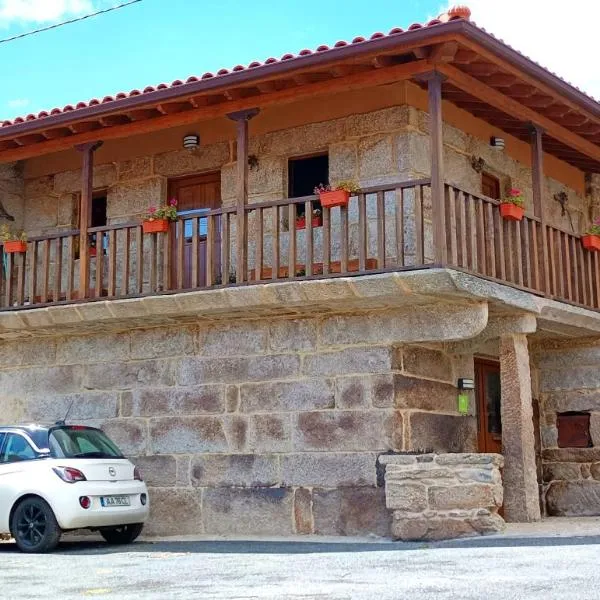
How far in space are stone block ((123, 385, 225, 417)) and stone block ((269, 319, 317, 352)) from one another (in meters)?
0.83

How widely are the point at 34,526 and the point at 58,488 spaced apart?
0.49 m

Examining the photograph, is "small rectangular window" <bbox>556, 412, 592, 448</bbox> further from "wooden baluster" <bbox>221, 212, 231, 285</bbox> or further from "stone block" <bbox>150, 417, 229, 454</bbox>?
"wooden baluster" <bbox>221, 212, 231, 285</bbox>

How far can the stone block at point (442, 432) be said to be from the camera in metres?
10.8

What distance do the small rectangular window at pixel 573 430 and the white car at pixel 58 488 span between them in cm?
539

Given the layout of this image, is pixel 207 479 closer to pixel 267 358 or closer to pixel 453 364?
pixel 267 358

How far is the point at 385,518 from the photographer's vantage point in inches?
407

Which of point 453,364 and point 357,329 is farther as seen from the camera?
point 453,364

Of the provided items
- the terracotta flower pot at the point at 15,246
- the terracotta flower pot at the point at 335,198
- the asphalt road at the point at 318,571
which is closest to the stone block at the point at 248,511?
the asphalt road at the point at 318,571

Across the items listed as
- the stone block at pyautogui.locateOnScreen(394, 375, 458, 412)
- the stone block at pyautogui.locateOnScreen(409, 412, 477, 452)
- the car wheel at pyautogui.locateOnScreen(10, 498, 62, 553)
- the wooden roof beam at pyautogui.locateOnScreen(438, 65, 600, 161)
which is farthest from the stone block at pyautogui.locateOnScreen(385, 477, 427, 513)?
the wooden roof beam at pyautogui.locateOnScreen(438, 65, 600, 161)

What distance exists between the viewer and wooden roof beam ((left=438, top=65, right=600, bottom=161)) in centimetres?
1053

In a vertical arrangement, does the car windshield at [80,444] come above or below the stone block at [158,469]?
above

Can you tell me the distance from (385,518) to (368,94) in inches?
187

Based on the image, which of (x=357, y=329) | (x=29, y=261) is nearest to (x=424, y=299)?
(x=357, y=329)

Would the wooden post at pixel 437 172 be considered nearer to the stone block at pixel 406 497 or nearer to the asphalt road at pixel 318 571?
the stone block at pixel 406 497
